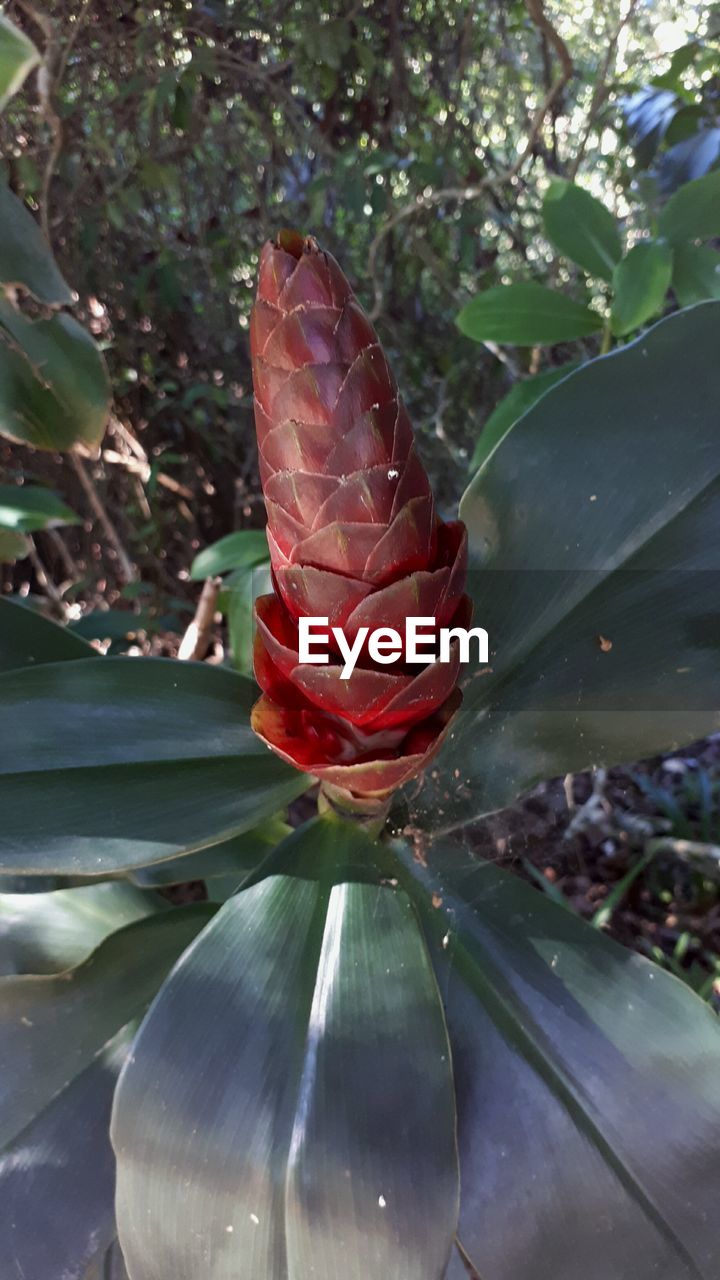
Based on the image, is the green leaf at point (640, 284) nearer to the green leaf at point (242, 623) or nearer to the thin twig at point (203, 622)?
the green leaf at point (242, 623)

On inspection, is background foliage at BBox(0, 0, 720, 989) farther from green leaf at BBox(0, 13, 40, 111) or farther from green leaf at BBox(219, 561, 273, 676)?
green leaf at BBox(0, 13, 40, 111)

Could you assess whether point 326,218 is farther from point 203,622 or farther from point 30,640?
point 30,640

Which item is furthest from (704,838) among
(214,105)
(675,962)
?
(214,105)

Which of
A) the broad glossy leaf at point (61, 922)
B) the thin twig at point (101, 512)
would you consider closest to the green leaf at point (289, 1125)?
the broad glossy leaf at point (61, 922)

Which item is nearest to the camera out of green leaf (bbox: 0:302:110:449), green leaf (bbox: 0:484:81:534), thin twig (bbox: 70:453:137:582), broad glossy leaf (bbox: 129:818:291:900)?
broad glossy leaf (bbox: 129:818:291:900)

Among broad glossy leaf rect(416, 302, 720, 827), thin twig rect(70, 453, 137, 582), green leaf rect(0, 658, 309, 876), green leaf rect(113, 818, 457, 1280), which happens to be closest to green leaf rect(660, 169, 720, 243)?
broad glossy leaf rect(416, 302, 720, 827)

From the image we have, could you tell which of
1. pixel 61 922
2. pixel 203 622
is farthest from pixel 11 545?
pixel 61 922
